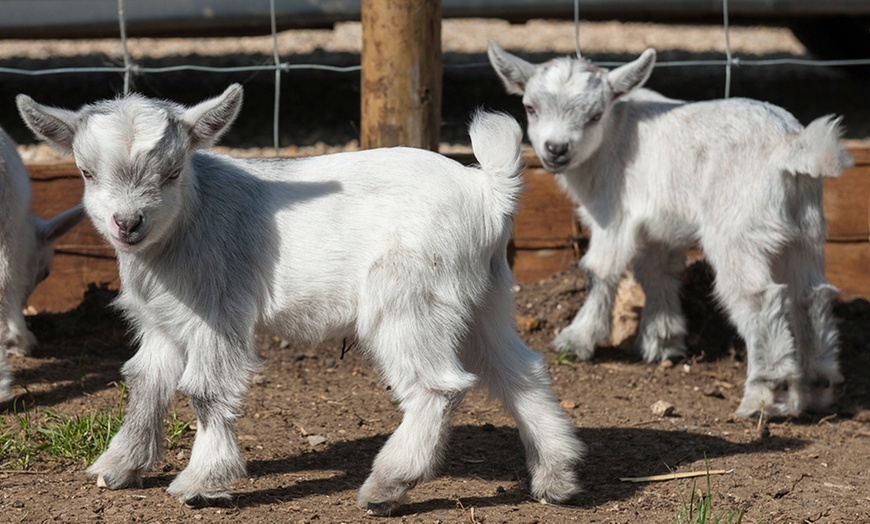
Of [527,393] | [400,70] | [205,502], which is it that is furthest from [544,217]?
[205,502]

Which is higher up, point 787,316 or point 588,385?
point 787,316

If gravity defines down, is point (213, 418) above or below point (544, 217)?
below

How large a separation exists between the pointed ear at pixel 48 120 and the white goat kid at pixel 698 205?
2.82 meters

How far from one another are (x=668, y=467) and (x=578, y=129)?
210 centimetres

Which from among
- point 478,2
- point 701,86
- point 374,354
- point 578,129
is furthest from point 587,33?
point 374,354

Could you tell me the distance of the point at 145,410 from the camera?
14.0ft

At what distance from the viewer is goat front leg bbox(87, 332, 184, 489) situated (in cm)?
421

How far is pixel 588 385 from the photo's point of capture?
19.4ft

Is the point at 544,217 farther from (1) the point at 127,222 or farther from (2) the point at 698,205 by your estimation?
(1) the point at 127,222

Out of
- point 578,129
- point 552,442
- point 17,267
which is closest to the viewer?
point 552,442

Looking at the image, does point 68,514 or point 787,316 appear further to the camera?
point 787,316

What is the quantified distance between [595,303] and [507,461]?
1740mm

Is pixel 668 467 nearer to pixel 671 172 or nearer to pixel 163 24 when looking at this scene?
pixel 671 172

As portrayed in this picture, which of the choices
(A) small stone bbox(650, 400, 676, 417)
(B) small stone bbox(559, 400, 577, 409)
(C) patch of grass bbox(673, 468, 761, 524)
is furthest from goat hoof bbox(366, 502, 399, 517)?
(A) small stone bbox(650, 400, 676, 417)
